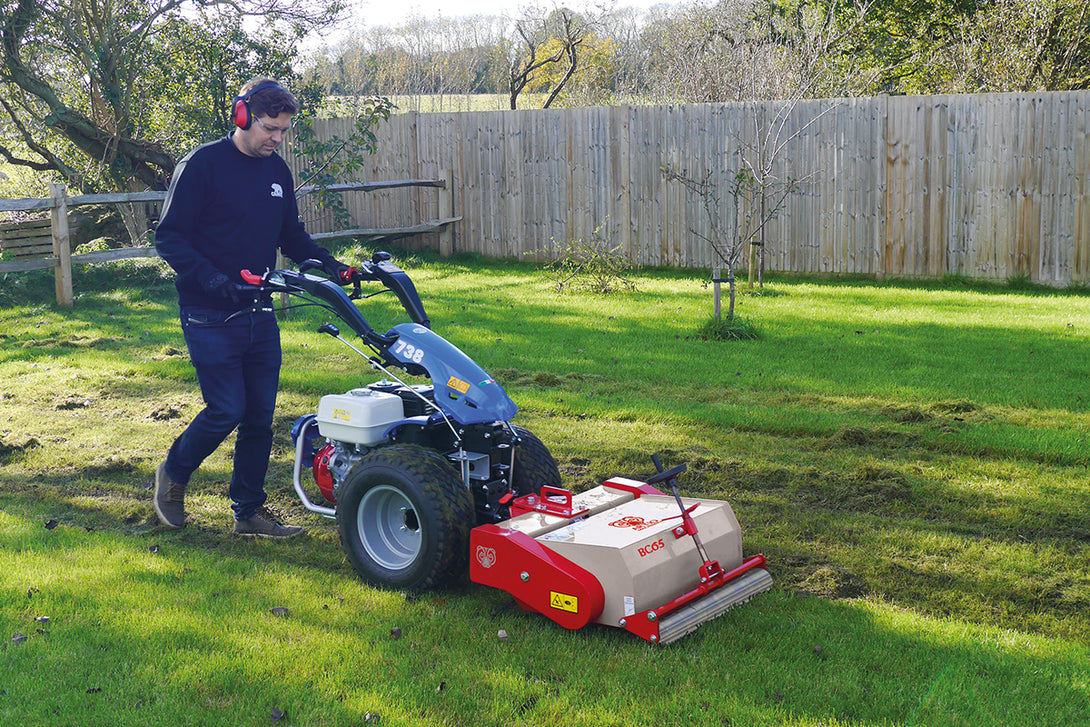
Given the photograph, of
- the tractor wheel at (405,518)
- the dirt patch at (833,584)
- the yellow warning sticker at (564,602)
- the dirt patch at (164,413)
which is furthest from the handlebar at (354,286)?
the dirt patch at (164,413)

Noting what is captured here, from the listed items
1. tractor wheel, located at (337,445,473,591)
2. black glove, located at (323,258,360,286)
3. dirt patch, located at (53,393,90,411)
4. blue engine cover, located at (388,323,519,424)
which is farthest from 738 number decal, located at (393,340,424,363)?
dirt patch, located at (53,393,90,411)

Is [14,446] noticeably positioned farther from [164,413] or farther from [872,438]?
[872,438]

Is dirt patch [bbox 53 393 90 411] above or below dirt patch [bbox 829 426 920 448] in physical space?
above

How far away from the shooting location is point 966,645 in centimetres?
363

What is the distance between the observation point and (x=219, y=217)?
180 inches

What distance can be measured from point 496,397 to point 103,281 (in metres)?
11.0

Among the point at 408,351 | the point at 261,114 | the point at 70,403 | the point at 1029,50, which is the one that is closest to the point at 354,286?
the point at 408,351

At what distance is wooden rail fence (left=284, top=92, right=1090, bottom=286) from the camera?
11977 mm

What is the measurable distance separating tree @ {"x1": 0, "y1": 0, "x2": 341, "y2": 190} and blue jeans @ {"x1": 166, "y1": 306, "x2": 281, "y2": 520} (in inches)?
405

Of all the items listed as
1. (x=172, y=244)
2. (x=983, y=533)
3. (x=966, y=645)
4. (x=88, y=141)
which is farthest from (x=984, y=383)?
(x=88, y=141)

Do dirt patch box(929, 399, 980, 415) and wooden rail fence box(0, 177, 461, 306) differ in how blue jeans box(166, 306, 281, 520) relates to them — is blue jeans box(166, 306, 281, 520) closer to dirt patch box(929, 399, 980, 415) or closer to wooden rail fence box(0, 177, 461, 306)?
dirt patch box(929, 399, 980, 415)

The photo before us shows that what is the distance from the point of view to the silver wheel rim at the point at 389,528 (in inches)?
169

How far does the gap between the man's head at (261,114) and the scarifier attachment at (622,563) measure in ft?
6.58

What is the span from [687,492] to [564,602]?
76.7 inches
